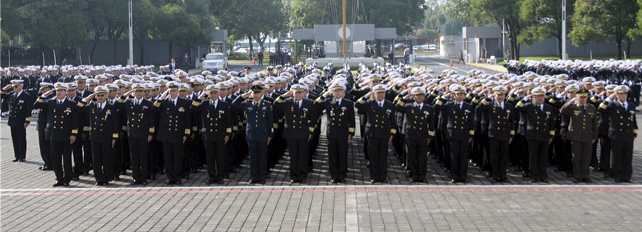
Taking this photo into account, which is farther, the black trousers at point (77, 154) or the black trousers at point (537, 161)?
the black trousers at point (77, 154)

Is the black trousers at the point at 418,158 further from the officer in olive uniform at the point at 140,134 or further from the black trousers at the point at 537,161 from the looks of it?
the officer in olive uniform at the point at 140,134

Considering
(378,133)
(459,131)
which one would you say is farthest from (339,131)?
(459,131)

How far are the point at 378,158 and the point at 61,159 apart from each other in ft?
17.0

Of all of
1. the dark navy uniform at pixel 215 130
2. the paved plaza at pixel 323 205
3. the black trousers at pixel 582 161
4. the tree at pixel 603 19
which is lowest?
the paved plaza at pixel 323 205

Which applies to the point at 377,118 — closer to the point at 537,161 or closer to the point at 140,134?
the point at 537,161

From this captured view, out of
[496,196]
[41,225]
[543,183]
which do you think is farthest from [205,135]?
[543,183]

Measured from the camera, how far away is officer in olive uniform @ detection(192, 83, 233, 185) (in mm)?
11391

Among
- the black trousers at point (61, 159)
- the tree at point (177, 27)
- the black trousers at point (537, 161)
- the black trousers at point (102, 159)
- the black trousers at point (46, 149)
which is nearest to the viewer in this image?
the black trousers at point (61, 159)

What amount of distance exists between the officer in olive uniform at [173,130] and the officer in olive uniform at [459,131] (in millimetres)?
4363

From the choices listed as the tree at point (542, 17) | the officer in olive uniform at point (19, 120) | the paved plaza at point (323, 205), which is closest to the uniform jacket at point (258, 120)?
the paved plaza at point (323, 205)

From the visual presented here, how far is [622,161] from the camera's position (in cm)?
1129

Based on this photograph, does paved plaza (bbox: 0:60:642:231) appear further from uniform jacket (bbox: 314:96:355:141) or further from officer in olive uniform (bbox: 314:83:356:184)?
uniform jacket (bbox: 314:96:355:141)

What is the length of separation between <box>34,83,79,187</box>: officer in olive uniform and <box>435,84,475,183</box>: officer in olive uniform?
243 inches

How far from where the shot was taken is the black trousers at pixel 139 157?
1130 centimetres
